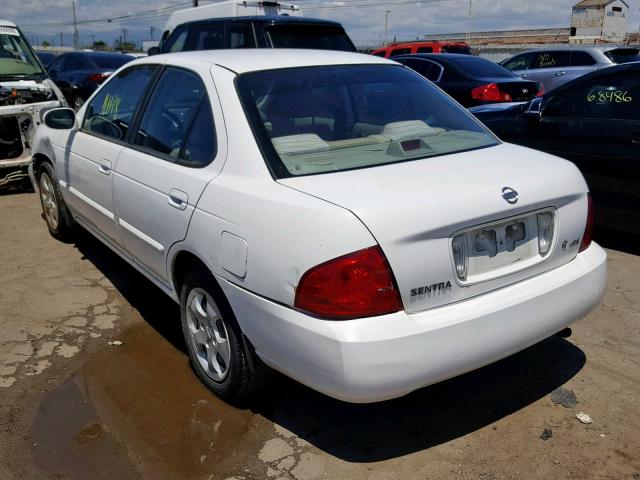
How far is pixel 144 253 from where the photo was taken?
3727 mm

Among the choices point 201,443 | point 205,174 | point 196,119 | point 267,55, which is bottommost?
point 201,443

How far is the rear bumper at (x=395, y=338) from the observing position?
7.94 ft

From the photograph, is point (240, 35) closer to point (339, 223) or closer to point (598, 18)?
point (339, 223)

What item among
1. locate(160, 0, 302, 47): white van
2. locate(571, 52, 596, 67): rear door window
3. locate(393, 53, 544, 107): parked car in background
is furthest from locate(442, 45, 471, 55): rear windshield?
locate(160, 0, 302, 47): white van

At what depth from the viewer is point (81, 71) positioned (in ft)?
46.8

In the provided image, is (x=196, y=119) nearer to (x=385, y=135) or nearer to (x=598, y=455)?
(x=385, y=135)

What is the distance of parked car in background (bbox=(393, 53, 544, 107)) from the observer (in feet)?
32.6

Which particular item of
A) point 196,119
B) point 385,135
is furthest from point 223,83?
point 385,135

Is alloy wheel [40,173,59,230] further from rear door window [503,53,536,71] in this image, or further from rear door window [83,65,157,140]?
rear door window [503,53,536,71]

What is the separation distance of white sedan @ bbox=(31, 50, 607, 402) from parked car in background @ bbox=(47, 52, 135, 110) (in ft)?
34.0

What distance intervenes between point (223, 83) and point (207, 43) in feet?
22.1

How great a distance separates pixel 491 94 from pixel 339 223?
810cm

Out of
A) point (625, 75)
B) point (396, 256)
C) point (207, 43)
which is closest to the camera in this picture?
point (396, 256)

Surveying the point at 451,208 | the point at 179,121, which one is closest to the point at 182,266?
the point at 179,121
